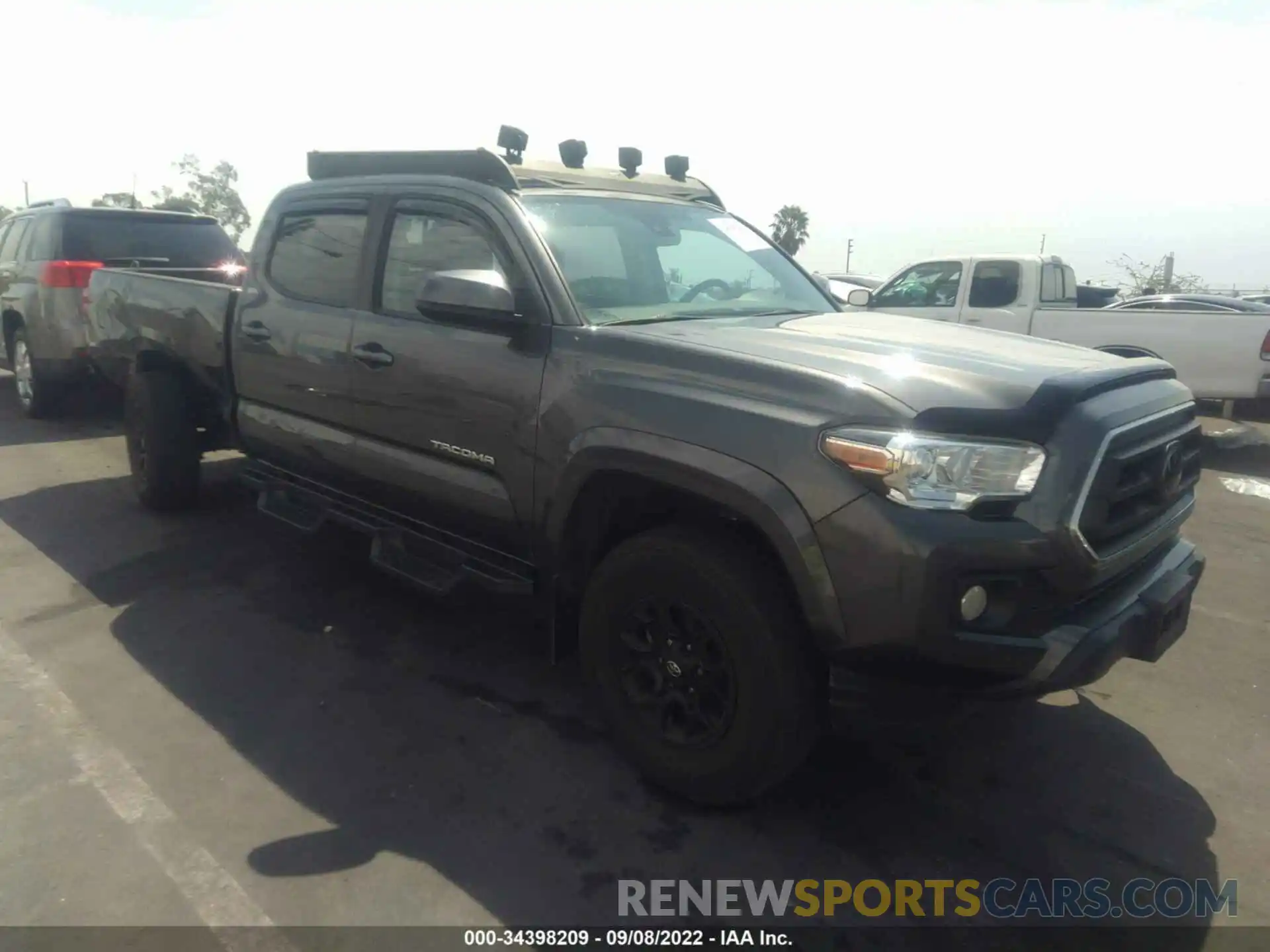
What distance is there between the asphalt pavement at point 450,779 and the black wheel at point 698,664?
0.58 ft

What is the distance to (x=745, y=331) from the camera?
3.25m

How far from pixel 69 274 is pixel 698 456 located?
7.43 metres

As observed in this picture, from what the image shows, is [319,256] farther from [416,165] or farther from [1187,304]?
[1187,304]

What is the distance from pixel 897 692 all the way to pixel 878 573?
0.34 metres

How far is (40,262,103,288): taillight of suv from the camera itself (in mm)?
8102

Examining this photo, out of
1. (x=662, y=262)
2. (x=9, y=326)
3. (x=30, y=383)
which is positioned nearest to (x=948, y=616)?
(x=662, y=262)

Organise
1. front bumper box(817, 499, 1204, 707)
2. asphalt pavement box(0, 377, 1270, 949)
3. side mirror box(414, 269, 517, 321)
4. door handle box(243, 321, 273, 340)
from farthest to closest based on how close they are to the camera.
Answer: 1. door handle box(243, 321, 273, 340)
2. side mirror box(414, 269, 517, 321)
3. asphalt pavement box(0, 377, 1270, 949)
4. front bumper box(817, 499, 1204, 707)

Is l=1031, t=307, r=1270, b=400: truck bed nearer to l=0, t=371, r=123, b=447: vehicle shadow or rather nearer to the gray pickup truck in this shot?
the gray pickup truck

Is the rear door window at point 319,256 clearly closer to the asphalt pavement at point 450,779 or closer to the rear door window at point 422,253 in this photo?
the rear door window at point 422,253

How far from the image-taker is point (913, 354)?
2.91 meters

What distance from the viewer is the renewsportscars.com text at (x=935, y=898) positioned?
263 cm

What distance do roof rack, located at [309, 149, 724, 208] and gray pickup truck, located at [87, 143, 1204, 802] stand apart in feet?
0.06

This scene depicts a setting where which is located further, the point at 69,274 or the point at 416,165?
the point at 69,274

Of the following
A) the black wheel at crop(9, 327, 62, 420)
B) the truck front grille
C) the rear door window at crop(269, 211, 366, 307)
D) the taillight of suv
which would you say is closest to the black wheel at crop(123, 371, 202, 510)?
the rear door window at crop(269, 211, 366, 307)
